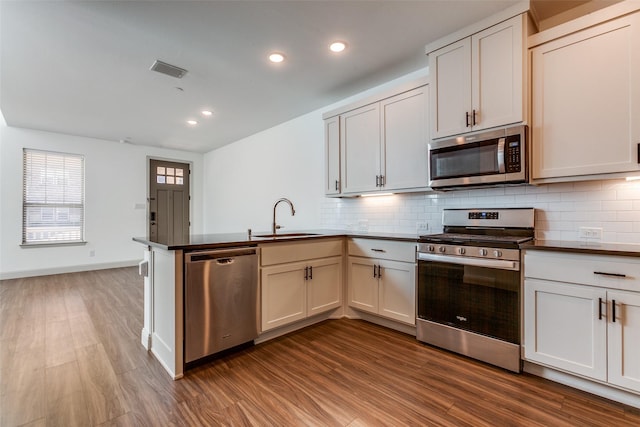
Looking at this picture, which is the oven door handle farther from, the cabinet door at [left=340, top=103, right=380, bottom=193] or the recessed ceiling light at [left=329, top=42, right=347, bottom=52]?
the recessed ceiling light at [left=329, top=42, right=347, bottom=52]

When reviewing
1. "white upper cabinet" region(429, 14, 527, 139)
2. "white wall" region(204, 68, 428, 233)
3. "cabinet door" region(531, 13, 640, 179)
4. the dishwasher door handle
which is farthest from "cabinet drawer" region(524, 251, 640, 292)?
"white wall" region(204, 68, 428, 233)

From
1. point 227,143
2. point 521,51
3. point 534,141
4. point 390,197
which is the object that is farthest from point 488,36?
point 227,143

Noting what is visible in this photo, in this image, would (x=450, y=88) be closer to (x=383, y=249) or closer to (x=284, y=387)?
(x=383, y=249)

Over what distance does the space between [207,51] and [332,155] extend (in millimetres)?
1664

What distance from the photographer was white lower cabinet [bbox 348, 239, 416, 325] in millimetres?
2646

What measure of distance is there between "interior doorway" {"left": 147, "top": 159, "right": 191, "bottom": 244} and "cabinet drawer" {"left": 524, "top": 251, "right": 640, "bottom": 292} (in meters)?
6.64

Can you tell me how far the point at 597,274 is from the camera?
1.74 m

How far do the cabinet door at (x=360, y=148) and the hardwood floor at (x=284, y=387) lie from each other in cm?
156

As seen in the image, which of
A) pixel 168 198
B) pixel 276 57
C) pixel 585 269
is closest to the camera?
pixel 585 269

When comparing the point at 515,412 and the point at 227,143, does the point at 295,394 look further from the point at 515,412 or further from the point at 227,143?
the point at 227,143

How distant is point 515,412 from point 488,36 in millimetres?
2558

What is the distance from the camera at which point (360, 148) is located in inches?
129

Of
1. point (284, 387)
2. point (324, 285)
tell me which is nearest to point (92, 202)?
point (324, 285)

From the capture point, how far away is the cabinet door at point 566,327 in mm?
1743
